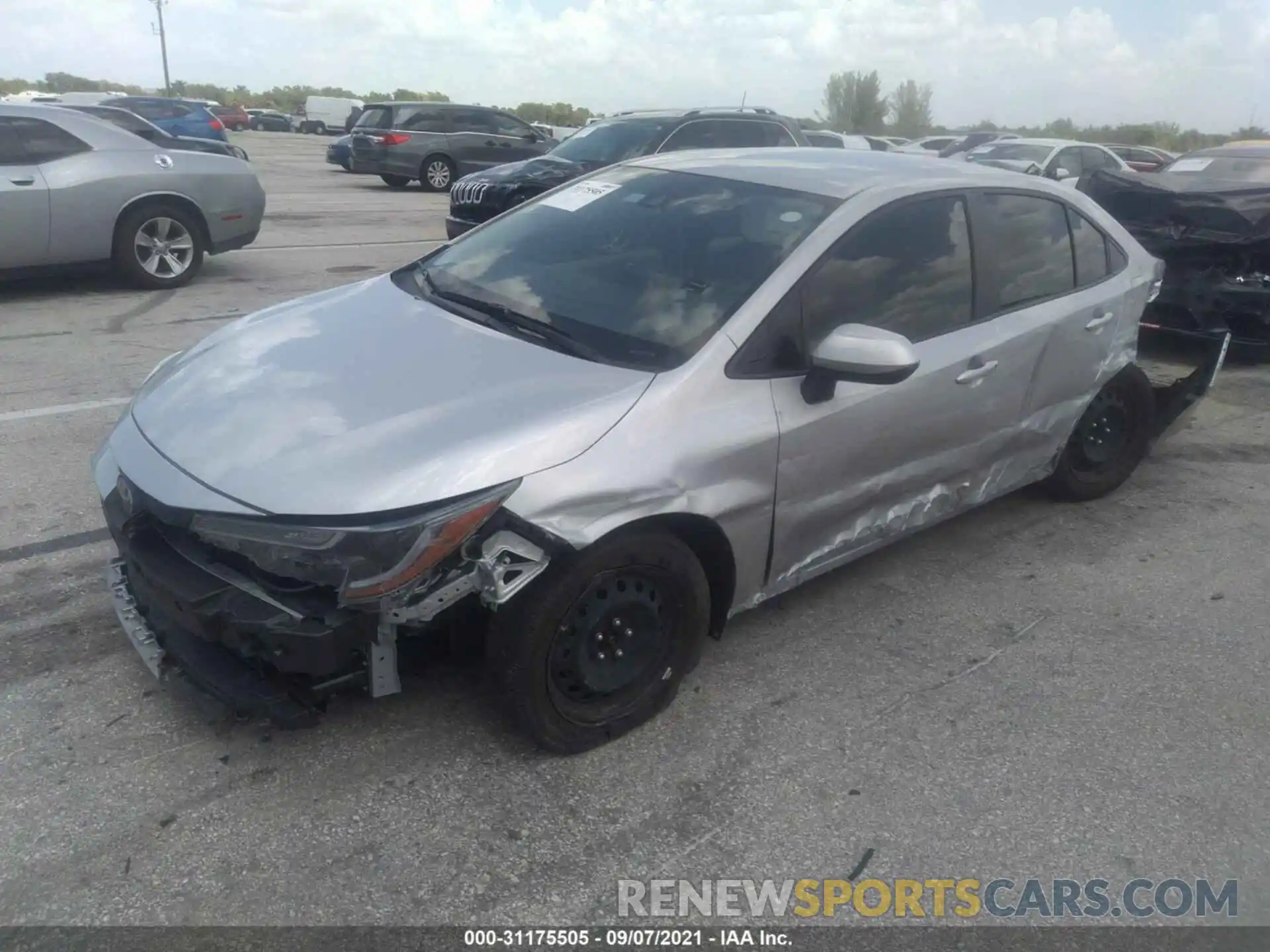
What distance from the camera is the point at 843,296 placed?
361 centimetres

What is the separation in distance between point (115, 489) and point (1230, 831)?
334cm

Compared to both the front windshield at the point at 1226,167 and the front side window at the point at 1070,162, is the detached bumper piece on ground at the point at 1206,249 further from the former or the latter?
the front side window at the point at 1070,162

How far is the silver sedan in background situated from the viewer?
821 centimetres

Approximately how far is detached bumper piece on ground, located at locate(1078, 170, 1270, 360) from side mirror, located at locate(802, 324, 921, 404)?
192 inches

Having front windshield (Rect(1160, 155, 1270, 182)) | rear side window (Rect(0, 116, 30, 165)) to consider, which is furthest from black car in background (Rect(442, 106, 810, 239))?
front windshield (Rect(1160, 155, 1270, 182))

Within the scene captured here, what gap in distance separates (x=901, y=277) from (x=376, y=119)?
1875 cm

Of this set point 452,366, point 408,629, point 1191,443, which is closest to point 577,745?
point 408,629

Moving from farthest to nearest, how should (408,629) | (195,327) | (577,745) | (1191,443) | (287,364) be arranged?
(195,327) < (1191,443) < (287,364) < (577,745) < (408,629)

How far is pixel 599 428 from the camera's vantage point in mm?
2965

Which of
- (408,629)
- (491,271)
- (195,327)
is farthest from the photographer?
(195,327)

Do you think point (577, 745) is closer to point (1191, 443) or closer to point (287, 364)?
point (287, 364)

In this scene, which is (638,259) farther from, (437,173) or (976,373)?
(437,173)

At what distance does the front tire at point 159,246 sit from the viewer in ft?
29.0

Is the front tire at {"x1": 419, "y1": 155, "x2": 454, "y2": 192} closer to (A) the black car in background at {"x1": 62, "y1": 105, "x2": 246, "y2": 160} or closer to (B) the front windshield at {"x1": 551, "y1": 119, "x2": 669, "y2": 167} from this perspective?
(A) the black car in background at {"x1": 62, "y1": 105, "x2": 246, "y2": 160}
